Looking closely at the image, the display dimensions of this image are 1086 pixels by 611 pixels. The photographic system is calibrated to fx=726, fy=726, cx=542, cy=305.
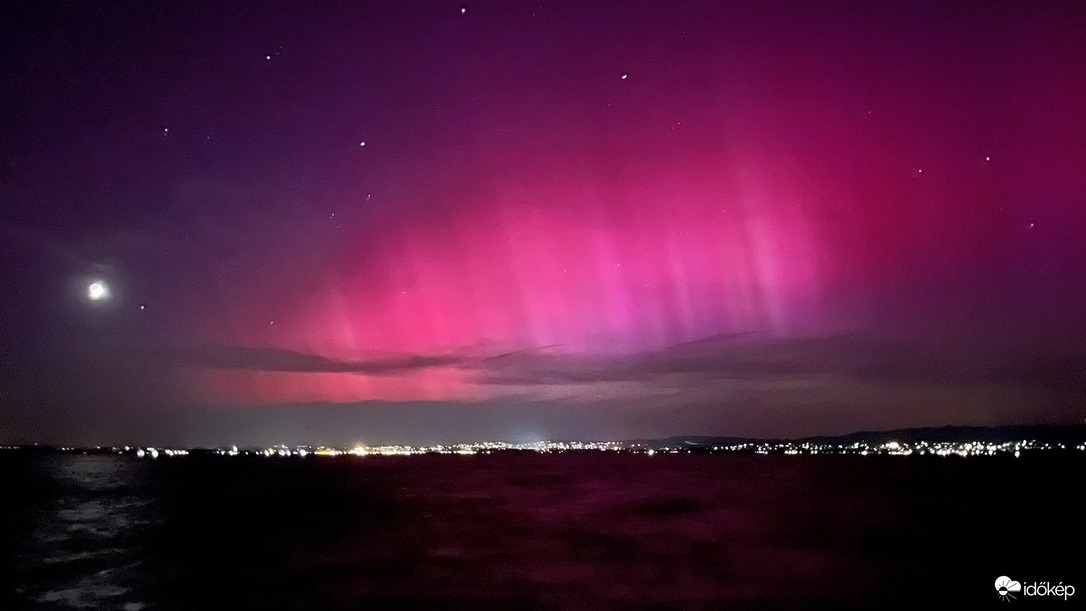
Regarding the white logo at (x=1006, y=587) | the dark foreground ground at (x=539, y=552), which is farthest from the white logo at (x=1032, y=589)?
the dark foreground ground at (x=539, y=552)

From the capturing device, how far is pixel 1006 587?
18.1m

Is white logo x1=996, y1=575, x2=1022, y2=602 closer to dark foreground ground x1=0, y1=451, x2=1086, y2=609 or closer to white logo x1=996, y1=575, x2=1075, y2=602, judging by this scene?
white logo x1=996, y1=575, x2=1075, y2=602

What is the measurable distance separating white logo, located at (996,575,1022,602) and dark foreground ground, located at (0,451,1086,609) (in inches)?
11.3

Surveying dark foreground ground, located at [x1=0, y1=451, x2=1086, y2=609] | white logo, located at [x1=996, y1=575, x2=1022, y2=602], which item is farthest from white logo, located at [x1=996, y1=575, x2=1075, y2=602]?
dark foreground ground, located at [x1=0, y1=451, x2=1086, y2=609]

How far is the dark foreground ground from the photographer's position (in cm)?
1711

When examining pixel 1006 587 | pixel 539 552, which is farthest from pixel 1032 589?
pixel 539 552

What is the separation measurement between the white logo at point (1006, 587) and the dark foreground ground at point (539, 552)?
287 millimetres

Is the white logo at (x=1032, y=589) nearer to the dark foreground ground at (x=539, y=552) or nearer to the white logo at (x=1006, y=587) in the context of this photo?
the white logo at (x=1006, y=587)

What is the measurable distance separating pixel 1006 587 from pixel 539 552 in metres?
13.1

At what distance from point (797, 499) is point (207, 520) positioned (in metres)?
32.6

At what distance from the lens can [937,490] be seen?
5406 cm

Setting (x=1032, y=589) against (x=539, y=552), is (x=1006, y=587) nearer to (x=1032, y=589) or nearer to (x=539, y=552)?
(x=1032, y=589)

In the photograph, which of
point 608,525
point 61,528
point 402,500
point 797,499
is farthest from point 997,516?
point 61,528

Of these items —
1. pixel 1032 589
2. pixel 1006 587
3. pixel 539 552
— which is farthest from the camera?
pixel 539 552
